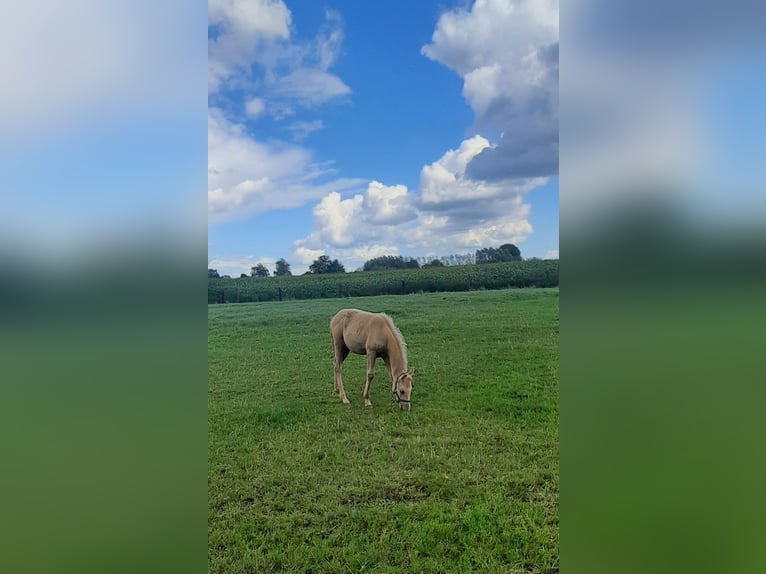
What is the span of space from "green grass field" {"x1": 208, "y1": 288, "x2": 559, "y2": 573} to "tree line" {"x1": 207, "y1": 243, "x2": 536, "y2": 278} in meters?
0.58

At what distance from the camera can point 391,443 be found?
3.80 metres

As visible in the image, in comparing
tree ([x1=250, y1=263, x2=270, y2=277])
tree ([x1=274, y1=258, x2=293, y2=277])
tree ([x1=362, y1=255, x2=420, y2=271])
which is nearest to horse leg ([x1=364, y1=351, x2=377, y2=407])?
tree ([x1=362, y1=255, x2=420, y2=271])

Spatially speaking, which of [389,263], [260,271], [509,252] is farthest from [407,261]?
[260,271]

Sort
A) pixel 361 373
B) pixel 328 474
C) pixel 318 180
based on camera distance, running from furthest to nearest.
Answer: pixel 361 373 < pixel 318 180 < pixel 328 474

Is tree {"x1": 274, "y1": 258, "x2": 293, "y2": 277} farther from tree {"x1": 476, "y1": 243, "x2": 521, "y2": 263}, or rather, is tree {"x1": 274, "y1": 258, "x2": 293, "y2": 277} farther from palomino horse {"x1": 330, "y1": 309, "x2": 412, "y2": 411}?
tree {"x1": 476, "y1": 243, "x2": 521, "y2": 263}

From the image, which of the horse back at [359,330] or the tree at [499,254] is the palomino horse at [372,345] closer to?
the horse back at [359,330]

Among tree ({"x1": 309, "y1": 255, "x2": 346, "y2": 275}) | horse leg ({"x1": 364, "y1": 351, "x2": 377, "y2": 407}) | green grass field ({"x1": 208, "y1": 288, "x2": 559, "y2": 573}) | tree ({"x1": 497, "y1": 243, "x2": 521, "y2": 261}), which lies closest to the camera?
green grass field ({"x1": 208, "y1": 288, "x2": 559, "y2": 573})

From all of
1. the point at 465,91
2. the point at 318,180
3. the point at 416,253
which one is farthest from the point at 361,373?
the point at 465,91

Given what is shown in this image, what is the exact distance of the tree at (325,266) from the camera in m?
4.86

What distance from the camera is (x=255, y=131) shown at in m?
4.90

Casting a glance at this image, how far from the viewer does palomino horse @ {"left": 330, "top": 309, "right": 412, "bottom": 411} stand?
4266 mm
